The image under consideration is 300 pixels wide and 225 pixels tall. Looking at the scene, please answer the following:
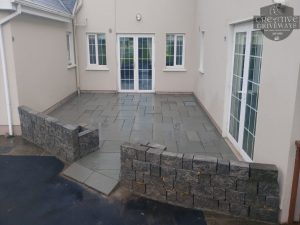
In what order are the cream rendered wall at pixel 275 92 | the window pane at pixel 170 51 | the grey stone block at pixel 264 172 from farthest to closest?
the window pane at pixel 170 51
the grey stone block at pixel 264 172
the cream rendered wall at pixel 275 92

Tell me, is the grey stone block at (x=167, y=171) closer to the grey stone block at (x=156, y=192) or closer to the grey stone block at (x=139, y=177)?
the grey stone block at (x=156, y=192)

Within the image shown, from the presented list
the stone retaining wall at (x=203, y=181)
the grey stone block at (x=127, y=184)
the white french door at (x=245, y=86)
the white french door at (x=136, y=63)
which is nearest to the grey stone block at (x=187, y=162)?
the stone retaining wall at (x=203, y=181)

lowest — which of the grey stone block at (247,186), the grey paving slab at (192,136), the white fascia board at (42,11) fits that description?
the grey paving slab at (192,136)

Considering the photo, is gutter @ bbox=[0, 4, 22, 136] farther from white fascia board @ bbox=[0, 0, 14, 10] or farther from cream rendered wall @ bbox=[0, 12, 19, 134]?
white fascia board @ bbox=[0, 0, 14, 10]

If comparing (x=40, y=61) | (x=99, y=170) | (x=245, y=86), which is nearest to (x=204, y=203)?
(x=99, y=170)

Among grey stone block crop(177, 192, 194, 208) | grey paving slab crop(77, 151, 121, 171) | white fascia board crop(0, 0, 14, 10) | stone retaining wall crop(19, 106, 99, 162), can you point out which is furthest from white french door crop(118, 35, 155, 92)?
grey stone block crop(177, 192, 194, 208)

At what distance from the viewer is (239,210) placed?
3848 millimetres

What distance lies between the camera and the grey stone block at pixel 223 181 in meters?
3.80

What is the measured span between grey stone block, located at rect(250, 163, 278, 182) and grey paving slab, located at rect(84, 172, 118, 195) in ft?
7.14

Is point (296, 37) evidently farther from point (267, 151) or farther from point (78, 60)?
point (78, 60)

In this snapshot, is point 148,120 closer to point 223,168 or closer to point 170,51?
point 223,168

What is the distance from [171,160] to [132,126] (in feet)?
12.1

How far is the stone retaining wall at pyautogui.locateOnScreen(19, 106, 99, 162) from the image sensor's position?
537cm

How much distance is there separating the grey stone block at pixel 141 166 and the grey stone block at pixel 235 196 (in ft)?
3.93
